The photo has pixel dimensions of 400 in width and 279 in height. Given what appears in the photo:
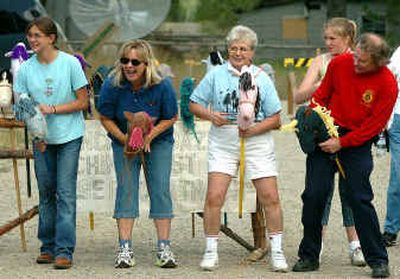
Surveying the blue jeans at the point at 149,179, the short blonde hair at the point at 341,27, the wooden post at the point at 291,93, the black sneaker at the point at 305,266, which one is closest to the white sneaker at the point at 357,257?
the black sneaker at the point at 305,266

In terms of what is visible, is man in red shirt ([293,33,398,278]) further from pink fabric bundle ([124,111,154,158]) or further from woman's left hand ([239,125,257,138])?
pink fabric bundle ([124,111,154,158])

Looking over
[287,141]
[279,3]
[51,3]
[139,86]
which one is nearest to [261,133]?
[139,86]

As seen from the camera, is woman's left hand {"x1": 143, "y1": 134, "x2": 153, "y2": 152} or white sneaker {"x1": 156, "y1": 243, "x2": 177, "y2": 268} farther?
white sneaker {"x1": 156, "y1": 243, "x2": 177, "y2": 268}

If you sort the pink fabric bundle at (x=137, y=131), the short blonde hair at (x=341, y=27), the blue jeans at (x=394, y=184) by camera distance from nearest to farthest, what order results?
1. the pink fabric bundle at (x=137, y=131)
2. the short blonde hair at (x=341, y=27)
3. the blue jeans at (x=394, y=184)

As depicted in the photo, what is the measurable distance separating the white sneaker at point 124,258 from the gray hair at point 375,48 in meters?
2.10

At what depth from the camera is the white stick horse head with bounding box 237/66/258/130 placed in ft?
26.4

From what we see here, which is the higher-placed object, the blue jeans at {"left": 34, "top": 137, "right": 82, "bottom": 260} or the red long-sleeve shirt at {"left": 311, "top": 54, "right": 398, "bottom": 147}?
the red long-sleeve shirt at {"left": 311, "top": 54, "right": 398, "bottom": 147}

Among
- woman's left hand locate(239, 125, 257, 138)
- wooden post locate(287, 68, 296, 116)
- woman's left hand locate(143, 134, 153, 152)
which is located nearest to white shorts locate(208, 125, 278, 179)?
woman's left hand locate(239, 125, 257, 138)

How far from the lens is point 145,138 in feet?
26.9

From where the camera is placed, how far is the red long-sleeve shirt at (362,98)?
797cm

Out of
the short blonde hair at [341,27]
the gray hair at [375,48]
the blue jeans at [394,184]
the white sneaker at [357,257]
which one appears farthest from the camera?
the blue jeans at [394,184]

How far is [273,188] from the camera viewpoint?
8.30 metres

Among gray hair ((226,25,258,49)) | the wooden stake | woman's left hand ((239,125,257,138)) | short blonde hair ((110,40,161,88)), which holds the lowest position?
Result: the wooden stake

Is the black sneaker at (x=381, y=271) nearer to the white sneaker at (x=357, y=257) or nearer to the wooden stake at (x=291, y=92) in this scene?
the white sneaker at (x=357, y=257)
